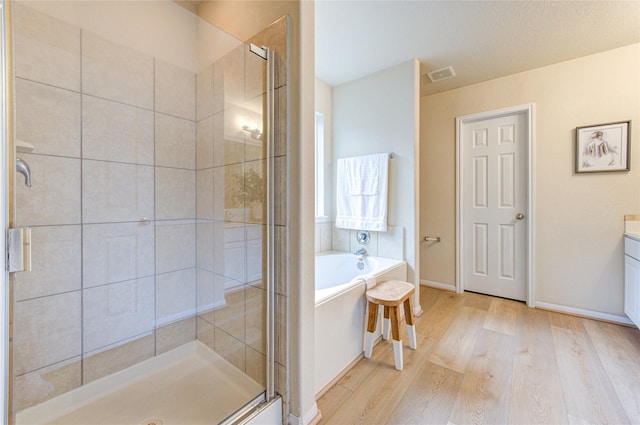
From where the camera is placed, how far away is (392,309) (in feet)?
5.41

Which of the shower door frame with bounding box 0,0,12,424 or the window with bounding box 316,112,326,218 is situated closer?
the shower door frame with bounding box 0,0,12,424

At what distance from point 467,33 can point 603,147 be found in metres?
1.57

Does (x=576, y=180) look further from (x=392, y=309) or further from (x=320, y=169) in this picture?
(x=320, y=169)

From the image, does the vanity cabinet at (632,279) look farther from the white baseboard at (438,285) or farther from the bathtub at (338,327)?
the bathtub at (338,327)

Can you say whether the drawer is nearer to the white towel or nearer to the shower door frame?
the white towel

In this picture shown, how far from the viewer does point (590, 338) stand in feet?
6.57

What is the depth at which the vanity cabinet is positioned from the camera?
192 cm

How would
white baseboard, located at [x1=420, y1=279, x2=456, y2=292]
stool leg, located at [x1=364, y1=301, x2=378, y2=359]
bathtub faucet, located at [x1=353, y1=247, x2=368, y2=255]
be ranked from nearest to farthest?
stool leg, located at [x1=364, y1=301, x2=378, y2=359], bathtub faucet, located at [x1=353, y1=247, x2=368, y2=255], white baseboard, located at [x1=420, y1=279, x2=456, y2=292]

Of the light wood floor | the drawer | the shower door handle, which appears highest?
the shower door handle

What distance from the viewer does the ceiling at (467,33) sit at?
176cm

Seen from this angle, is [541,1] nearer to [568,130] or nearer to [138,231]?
[568,130]

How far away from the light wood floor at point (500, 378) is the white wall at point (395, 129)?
633mm

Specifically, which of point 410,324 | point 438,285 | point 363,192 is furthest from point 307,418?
point 438,285

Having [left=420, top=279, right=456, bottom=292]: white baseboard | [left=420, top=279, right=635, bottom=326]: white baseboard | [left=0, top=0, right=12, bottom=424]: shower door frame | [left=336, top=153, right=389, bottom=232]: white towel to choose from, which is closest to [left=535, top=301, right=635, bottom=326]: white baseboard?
[left=420, top=279, right=635, bottom=326]: white baseboard
